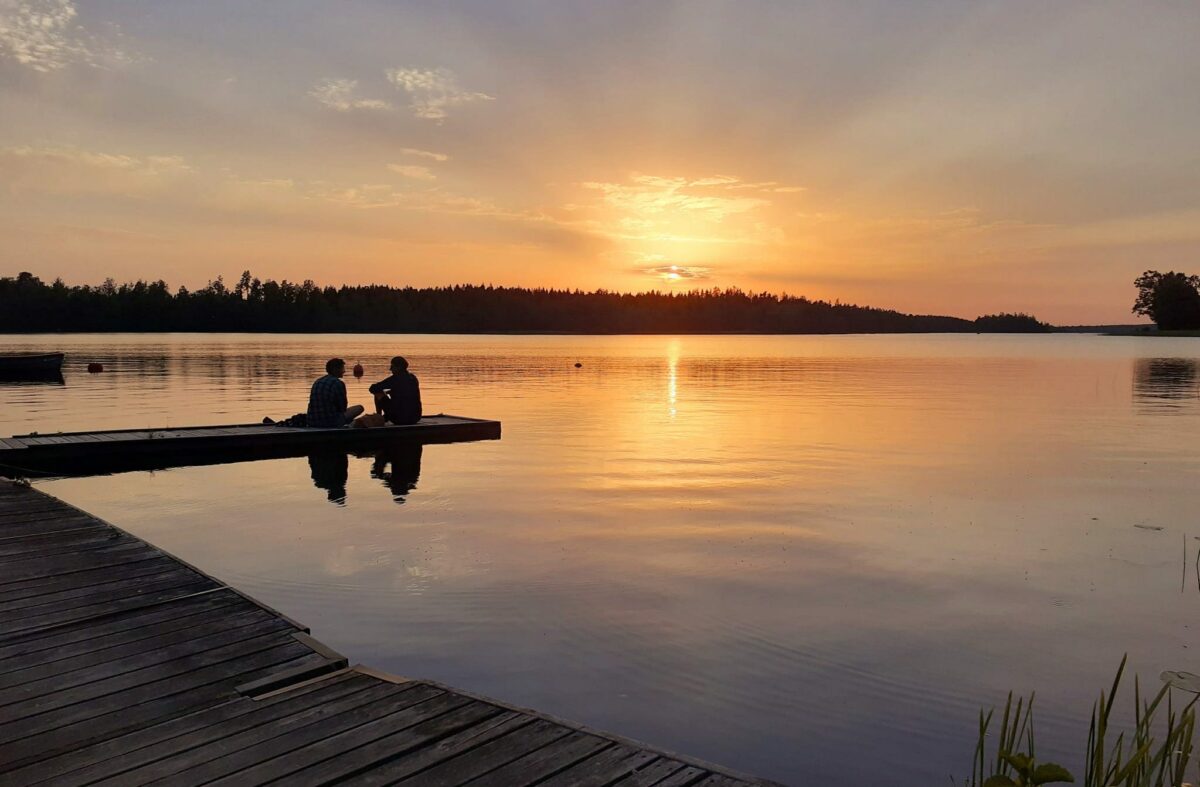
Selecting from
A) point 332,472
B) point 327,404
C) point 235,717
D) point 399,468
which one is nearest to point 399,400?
point 327,404

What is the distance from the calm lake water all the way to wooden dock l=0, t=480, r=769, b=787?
1.69m

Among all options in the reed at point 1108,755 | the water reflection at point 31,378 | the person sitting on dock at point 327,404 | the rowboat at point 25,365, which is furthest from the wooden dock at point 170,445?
the rowboat at point 25,365

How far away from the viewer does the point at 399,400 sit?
71.3 feet

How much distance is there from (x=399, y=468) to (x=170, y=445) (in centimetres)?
522

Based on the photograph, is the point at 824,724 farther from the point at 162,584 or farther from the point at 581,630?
the point at 162,584

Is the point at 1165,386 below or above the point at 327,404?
below

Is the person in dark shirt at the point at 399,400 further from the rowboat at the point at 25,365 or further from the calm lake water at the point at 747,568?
the rowboat at the point at 25,365

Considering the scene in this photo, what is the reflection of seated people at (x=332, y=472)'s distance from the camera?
16.8 meters

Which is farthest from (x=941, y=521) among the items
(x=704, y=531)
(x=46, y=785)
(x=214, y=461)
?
(x=214, y=461)

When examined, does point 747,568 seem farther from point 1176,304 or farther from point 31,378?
point 1176,304

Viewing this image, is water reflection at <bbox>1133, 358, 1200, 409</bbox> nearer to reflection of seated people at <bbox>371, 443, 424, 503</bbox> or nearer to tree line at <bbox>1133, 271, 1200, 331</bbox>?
reflection of seated people at <bbox>371, 443, 424, 503</bbox>

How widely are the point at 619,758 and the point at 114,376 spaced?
5628 centimetres

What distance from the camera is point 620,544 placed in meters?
12.5

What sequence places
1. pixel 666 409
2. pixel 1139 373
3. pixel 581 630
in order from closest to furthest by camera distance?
pixel 581 630, pixel 666 409, pixel 1139 373
